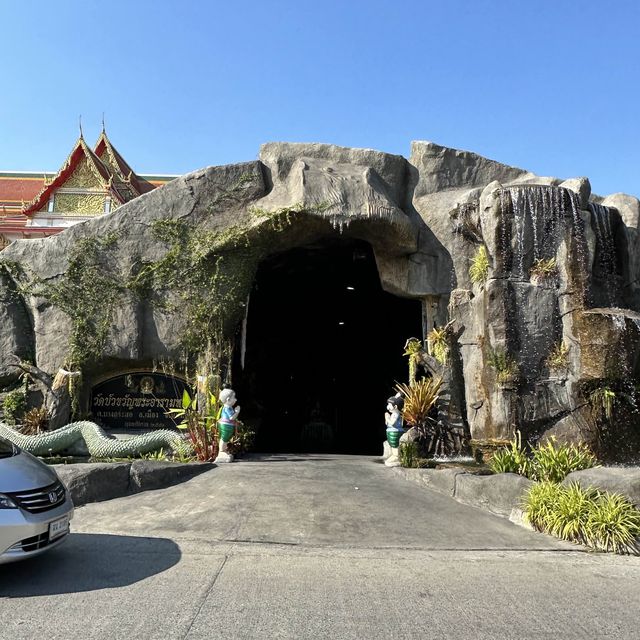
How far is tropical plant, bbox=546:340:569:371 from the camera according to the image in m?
10.3

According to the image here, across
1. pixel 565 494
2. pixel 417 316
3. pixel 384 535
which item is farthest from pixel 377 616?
pixel 417 316

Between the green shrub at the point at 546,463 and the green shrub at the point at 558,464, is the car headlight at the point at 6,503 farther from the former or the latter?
the green shrub at the point at 558,464

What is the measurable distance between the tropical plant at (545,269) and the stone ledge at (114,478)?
25.6 ft

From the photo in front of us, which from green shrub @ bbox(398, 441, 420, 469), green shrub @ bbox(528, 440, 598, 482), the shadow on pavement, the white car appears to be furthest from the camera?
green shrub @ bbox(398, 441, 420, 469)

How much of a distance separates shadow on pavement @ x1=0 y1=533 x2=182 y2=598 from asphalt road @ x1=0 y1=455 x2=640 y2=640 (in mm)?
19

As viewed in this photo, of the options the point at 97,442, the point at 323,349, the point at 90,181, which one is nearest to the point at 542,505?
the point at 97,442

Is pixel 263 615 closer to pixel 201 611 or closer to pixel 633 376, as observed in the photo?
pixel 201 611

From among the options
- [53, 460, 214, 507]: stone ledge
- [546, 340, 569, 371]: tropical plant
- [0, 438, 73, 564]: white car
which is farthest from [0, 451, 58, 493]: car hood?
[546, 340, 569, 371]: tropical plant

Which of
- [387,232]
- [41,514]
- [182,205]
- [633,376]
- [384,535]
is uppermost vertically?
[182,205]

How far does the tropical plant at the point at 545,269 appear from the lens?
10852 millimetres

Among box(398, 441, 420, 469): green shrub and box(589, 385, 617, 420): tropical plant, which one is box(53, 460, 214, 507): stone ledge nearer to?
box(398, 441, 420, 469): green shrub

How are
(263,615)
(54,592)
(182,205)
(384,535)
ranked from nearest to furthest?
1. (263,615)
2. (54,592)
3. (384,535)
4. (182,205)

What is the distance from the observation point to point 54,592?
4.17 meters

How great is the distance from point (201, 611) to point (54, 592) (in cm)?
128
